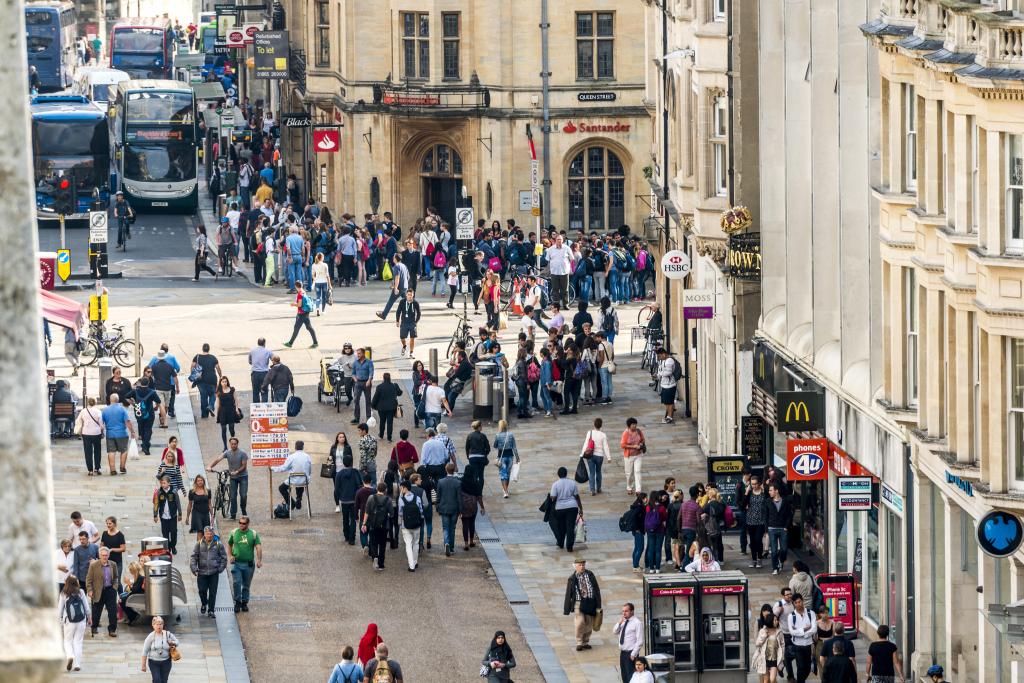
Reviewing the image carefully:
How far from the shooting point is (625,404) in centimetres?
4244

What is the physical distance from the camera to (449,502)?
31016 millimetres

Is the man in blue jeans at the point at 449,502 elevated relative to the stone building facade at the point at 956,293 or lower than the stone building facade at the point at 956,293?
lower

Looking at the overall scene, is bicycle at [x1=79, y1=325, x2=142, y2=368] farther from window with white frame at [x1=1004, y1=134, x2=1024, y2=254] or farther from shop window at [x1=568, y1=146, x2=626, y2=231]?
window with white frame at [x1=1004, y1=134, x2=1024, y2=254]

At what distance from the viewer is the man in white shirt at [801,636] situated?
78.3ft

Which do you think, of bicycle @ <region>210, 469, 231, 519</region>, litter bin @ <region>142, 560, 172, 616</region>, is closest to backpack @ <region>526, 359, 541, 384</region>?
bicycle @ <region>210, 469, 231, 519</region>

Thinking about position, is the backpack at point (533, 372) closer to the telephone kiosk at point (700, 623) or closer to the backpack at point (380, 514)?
the backpack at point (380, 514)

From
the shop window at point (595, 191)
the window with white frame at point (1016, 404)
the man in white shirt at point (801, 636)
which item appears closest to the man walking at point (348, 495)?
the man in white shirt at point (801, 636)

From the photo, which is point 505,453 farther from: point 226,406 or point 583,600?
point 583,600

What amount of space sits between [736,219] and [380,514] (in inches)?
297

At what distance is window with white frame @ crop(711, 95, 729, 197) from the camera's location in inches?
1432

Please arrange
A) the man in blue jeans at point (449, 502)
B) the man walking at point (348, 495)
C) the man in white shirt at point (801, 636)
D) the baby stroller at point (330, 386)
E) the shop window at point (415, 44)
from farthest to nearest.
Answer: the shop window at point (415, 44), the baby stroller at point (330, 386), the man walking at point (348, 495), the man in blue jeans at point (449, 502), the man in white shirt at point (801, 636)

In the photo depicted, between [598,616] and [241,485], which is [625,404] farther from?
[598,616]

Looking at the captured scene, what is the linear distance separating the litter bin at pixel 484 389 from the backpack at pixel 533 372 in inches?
34.1

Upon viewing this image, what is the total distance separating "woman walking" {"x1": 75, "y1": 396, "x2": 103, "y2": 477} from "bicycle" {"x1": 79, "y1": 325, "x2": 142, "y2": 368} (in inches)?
377
